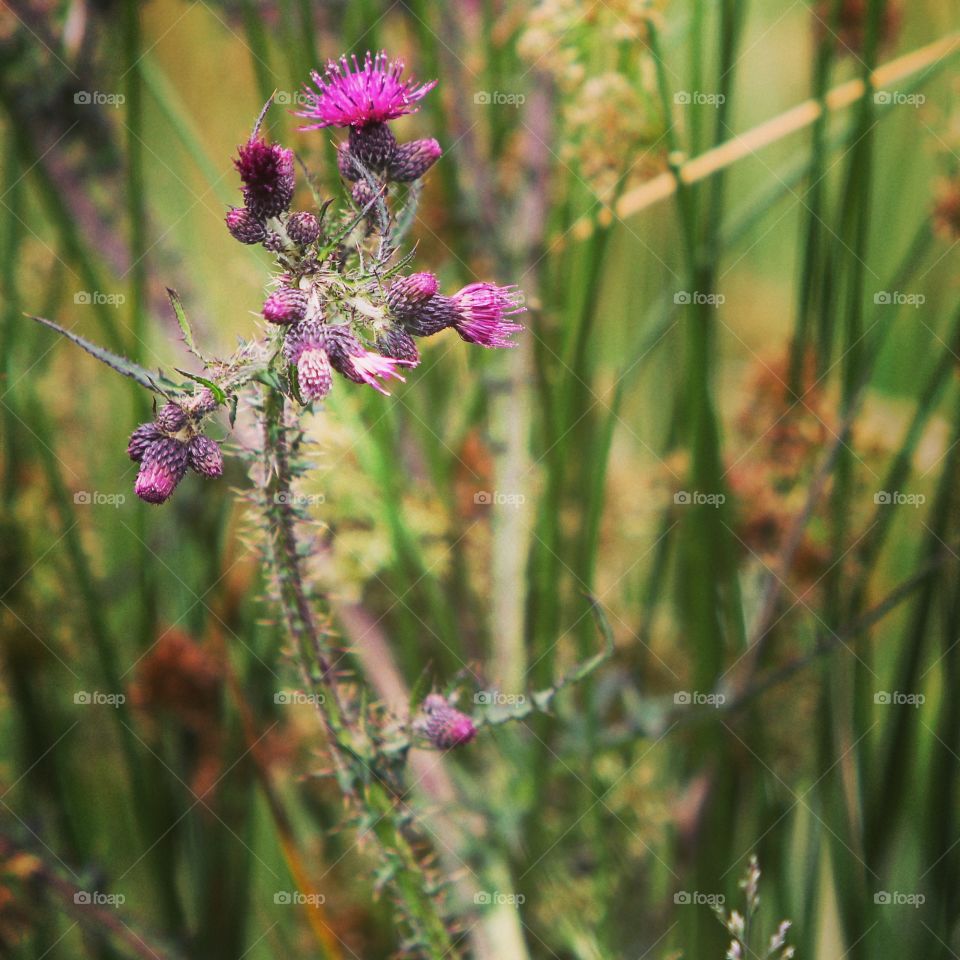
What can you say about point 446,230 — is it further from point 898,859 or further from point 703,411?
point 898,859

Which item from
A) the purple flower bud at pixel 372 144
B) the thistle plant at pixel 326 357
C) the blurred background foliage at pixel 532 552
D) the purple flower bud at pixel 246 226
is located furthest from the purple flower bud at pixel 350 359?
the blurred background foliage at pixel 532 552

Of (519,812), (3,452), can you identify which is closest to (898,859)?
(519,812)

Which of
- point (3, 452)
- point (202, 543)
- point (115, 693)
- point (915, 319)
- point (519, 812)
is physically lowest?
point (519, 812)

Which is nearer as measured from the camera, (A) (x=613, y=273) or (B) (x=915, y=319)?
(B) (x=915, y=319)

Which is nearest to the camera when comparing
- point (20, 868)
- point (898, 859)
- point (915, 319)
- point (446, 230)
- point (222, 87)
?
point (20, 868)

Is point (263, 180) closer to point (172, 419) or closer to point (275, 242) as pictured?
point (275, 242)

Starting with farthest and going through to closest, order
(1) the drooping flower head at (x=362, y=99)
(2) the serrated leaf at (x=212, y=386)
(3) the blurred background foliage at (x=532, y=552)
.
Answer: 1. (3) the blurred background foliage at (x=532, y=552)
2. (1) the drooping flower head at (x=362, y=99)
3. (2) the serrated leaf at (x=212, y=386)

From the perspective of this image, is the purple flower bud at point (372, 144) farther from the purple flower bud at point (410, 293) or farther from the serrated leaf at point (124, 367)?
the serrated leaf at point (124, 367)
